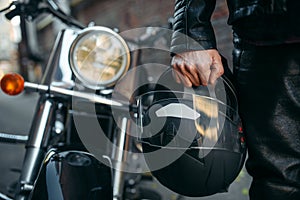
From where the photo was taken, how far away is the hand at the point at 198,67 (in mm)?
848

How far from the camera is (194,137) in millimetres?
830

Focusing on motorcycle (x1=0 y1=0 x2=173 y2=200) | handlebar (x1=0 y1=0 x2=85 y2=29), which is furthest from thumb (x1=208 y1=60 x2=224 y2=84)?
handlebar (x1=0 y1=0 x2=85 y2=29)

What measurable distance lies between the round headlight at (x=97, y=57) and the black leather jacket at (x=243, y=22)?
34 centimetres

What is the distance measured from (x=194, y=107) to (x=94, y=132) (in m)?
0.53

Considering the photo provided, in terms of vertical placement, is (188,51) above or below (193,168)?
above

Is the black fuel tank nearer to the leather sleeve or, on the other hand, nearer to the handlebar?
the leather sleeve

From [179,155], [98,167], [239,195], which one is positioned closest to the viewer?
[179,155]

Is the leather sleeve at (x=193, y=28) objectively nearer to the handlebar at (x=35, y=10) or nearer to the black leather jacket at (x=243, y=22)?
the black leather jacket at (x=243, y=22)

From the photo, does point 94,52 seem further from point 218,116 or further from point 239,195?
point 239,195

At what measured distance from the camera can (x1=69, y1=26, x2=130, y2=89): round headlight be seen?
1227 millimetres

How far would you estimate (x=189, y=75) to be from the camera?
86cm

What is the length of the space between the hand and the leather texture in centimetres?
11

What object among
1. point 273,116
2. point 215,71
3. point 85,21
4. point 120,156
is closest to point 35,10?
point 120,156

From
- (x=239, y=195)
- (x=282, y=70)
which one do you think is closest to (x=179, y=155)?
(x=282, y=70)
